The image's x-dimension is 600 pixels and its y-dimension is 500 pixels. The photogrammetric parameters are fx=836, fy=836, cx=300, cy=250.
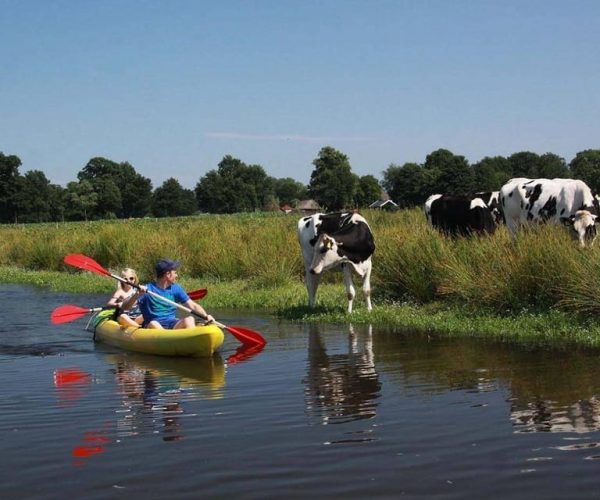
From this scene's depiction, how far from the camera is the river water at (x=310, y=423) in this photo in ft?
19.9

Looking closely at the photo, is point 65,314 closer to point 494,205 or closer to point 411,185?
point 494,205

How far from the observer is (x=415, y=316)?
14.9m

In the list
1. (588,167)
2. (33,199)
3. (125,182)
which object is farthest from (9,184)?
(588,167)

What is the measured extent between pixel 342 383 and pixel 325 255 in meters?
6.42

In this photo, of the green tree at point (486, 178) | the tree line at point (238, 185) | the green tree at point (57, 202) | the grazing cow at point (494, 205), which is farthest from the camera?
the green tree at point (57, 202)

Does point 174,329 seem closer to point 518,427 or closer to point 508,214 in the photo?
point 518,427

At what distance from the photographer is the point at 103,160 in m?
139

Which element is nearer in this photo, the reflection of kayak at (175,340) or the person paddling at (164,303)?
the reflection of kayak at (175,340)

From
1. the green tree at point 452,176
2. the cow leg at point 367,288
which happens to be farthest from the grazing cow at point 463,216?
the green tree at point 452,176

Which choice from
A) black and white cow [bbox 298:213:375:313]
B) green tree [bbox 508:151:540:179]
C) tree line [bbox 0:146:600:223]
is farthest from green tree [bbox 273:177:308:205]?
black and white cow [bbox 298:213:375:313]

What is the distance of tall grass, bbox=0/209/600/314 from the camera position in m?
13.7

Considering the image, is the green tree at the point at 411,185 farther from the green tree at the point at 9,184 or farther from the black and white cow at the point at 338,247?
the black and white cow at the point at 338,247

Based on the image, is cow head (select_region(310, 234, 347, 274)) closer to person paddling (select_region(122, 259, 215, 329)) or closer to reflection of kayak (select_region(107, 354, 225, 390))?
person paddling (select_region(122, 259, 215, 329))

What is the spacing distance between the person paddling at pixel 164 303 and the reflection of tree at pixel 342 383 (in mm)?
1932
